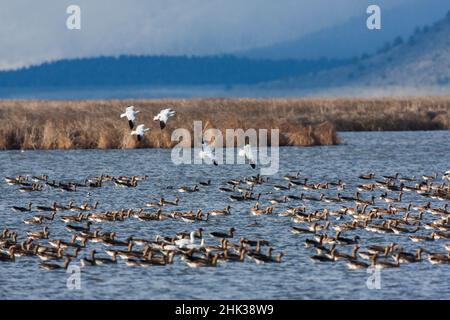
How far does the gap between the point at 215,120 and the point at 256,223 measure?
25305 mm

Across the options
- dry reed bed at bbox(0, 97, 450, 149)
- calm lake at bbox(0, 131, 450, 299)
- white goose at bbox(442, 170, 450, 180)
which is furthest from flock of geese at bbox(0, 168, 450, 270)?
dry reed bed at bbox(0, 97, 450, 149)

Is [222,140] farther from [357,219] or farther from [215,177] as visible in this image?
[357,219]

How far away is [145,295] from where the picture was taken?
20.2 meters

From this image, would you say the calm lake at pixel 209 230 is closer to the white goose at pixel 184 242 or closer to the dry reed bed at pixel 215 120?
the dry reed bed at pixel 215 120

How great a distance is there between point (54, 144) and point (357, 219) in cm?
2355

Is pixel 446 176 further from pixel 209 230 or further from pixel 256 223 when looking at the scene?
pixel 209 230

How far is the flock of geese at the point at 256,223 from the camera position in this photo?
2297 cm

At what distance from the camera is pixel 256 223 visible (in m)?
28.3

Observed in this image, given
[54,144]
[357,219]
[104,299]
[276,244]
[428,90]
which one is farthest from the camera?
[428,90]

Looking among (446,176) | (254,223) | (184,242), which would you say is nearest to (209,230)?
(254,223)

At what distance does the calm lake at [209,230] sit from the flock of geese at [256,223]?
0.60 ft

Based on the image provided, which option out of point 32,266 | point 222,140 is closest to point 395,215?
point 32,266

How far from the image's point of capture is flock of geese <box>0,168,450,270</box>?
904 inches

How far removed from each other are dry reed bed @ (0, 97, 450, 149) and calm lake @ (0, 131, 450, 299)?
2.33 feet
